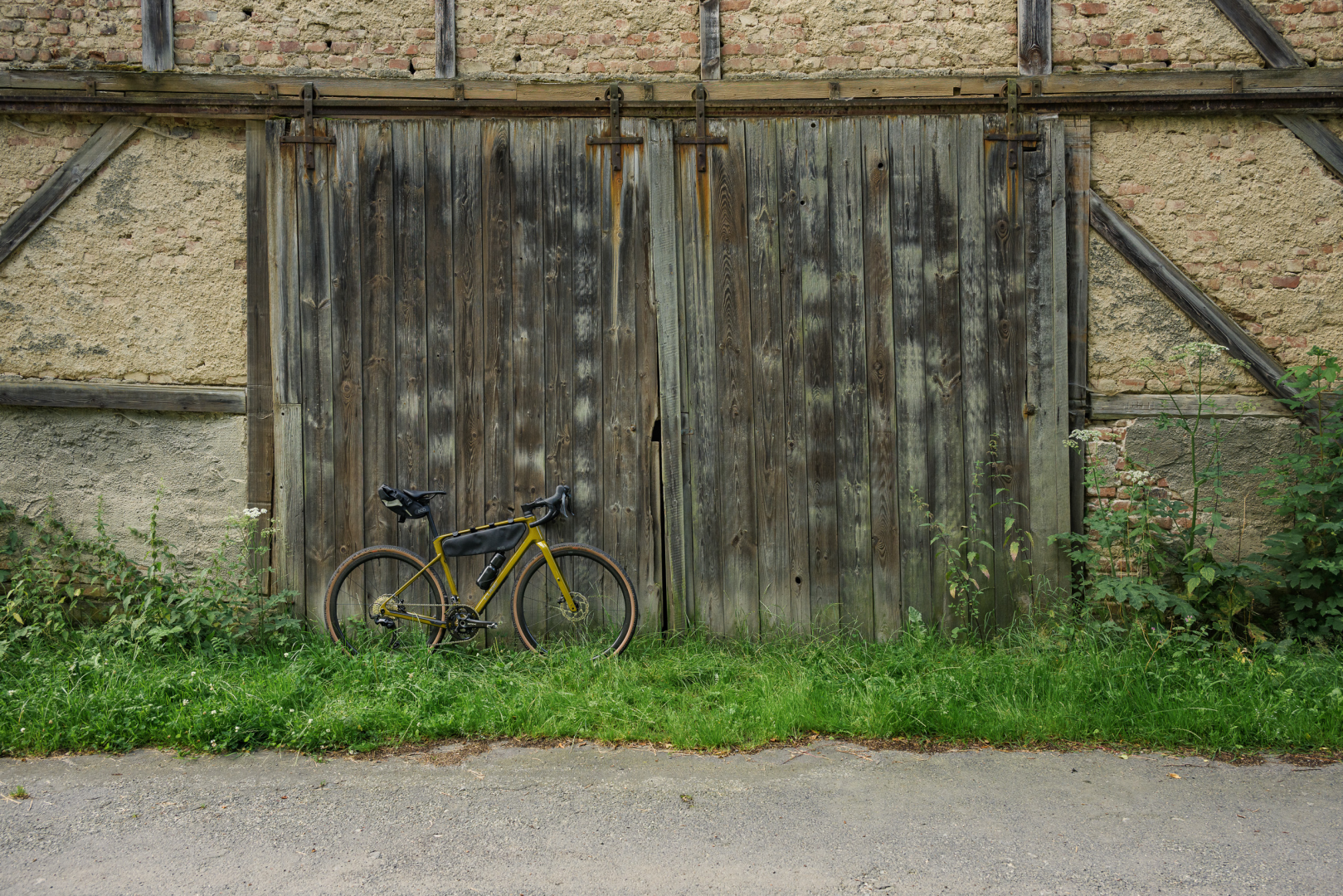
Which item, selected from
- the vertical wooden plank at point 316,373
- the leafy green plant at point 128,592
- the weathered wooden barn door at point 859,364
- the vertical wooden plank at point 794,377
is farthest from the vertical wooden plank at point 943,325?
the leafy green plant at point 128,592

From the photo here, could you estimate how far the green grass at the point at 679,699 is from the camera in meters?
3.34

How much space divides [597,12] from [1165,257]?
3266 millimetres

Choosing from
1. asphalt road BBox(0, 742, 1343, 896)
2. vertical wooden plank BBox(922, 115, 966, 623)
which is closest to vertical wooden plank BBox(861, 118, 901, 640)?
vertical wooden plank BBox(922, 115, 966, 623)

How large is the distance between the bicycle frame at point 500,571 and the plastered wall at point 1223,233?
308 cm

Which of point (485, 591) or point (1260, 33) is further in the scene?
point (485, 591)

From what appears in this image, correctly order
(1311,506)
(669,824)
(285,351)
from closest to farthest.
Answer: (669,824) < (1311,506) < (285,351)

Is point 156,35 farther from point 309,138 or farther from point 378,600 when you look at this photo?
point 378,600

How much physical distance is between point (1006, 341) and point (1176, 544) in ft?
4.43

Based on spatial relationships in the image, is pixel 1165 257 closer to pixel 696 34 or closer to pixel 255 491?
pixel 696 34

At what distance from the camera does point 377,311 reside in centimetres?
446

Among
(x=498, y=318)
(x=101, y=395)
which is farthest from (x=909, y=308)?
(x=101, y=395)

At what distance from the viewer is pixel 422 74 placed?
443 centimetres

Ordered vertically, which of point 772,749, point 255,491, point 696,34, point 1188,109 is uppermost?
point 696,34

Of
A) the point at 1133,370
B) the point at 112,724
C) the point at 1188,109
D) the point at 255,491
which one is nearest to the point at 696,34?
the point at 1188,109
